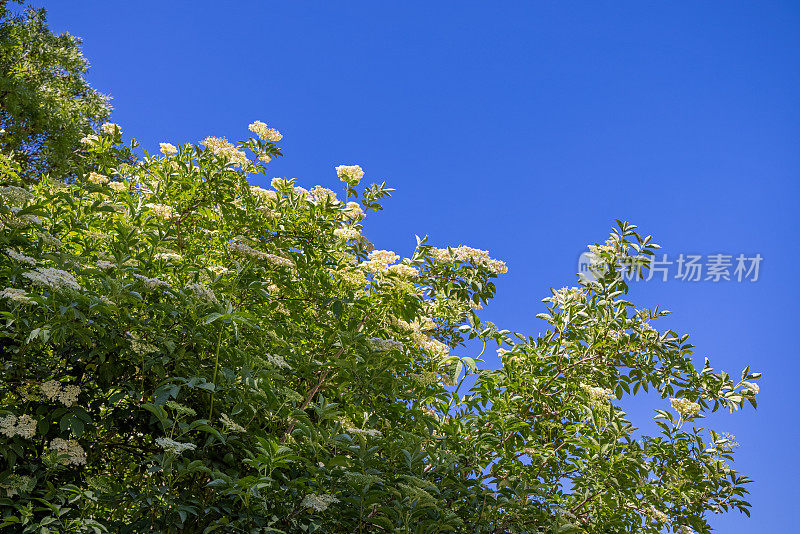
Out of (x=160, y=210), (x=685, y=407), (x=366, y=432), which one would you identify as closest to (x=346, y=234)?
(x=160, y=210)

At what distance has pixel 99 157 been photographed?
12.2 ft

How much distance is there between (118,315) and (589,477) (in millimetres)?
2183

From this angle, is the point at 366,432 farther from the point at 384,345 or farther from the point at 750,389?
the point at 750,389

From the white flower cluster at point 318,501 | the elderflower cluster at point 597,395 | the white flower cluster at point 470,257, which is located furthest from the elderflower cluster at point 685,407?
the white flower cluster at point 318,501

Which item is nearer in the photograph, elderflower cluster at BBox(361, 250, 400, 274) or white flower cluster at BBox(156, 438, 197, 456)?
white flower cluster at BBox(156, 438, 197, 456)

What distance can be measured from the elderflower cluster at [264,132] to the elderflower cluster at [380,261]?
122 cm

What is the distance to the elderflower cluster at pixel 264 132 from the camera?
3566mm

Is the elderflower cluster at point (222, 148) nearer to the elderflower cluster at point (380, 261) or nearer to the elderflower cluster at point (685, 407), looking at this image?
the elderflower cluster at point (380, 261)

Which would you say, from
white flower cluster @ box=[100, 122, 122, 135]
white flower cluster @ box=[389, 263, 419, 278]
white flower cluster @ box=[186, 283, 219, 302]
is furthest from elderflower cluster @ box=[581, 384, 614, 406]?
white flower cluster @ box=[100, 122, 122, 135]

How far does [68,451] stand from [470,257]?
74.9 inches

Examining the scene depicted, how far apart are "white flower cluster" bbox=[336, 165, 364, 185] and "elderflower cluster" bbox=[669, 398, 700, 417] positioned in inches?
81.9

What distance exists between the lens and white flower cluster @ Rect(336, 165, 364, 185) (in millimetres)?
3365

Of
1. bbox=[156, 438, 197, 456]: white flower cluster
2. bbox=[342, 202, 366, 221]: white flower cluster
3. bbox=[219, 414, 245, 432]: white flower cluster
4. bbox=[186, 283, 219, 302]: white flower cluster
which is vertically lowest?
bbox=[156, 438, 197, 456]: white flower cluster

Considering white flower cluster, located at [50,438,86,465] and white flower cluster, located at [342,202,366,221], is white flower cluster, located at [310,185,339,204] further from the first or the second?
white flower cluster, located at [50,438,86,465]
